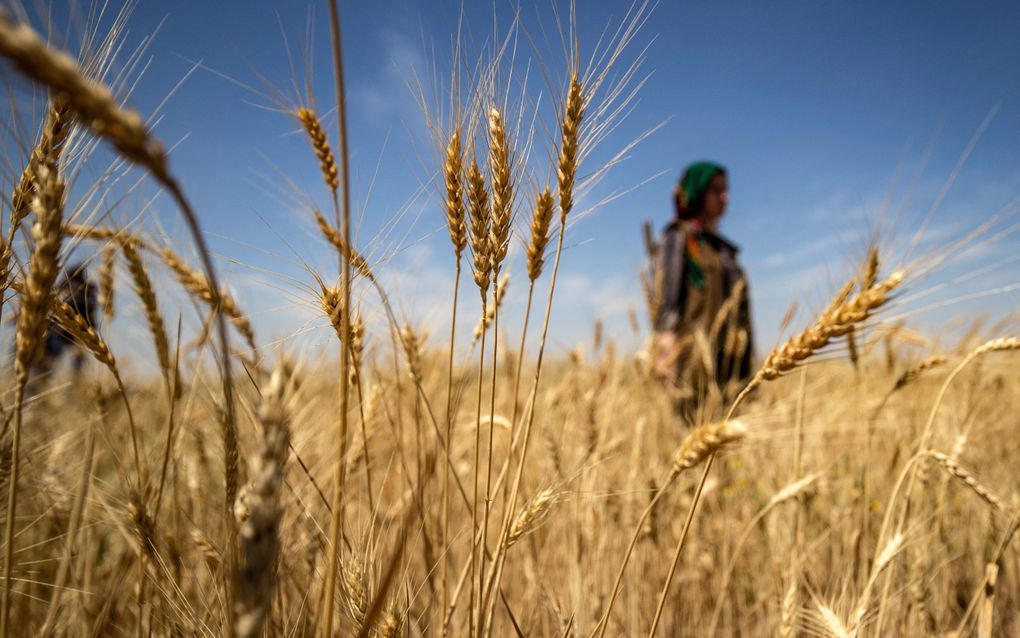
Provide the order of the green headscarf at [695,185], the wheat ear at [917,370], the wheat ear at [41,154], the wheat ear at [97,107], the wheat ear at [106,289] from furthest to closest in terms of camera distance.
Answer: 1. the green headscarf at [695,185]
2. the wheat ear at [106,289]
3. the wheat ear at [917,370]
4. the wheat ear at [41,154]
5. the wheat ear at [97,107]

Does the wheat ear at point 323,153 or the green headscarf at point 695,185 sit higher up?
the green headscarf at point 695,185

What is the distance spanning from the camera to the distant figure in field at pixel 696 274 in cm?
407

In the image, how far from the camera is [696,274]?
434 cm

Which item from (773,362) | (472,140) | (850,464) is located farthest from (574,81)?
(850,464)

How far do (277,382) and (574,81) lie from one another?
0.84 m

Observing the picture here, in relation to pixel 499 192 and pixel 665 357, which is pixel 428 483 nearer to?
pixel 499 192

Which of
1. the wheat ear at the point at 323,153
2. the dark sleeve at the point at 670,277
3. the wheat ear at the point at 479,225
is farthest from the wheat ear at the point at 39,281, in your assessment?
the dark sleeve at the point at 670,277

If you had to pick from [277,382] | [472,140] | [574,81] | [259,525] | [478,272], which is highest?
[574,81]

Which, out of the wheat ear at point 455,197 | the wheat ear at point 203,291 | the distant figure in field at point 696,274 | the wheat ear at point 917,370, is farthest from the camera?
the distant figure in field at point 696,274

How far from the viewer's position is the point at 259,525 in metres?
0.43

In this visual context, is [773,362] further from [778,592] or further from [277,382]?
[778,592]

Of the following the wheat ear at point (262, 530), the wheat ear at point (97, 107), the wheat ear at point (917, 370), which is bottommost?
the wheat ear at point (262, 530)

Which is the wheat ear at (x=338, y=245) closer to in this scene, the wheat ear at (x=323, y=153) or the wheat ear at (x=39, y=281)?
the wheat ear at (x=323, y=153)

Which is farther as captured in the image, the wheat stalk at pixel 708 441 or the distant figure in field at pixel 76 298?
the distant figure in field at pixel 76 298
